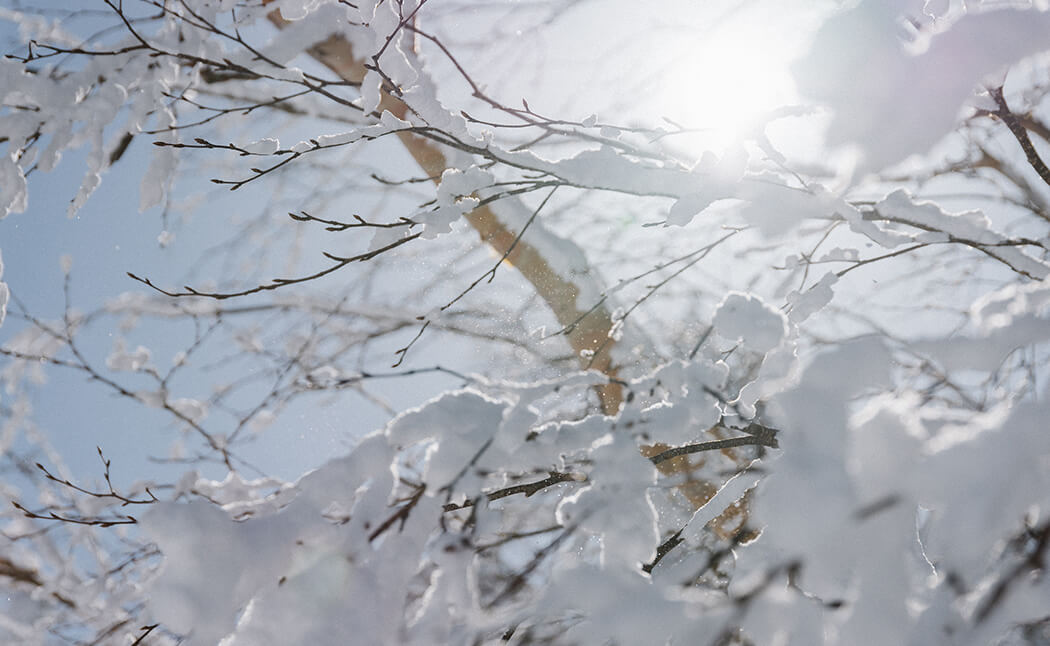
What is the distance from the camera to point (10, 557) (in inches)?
153

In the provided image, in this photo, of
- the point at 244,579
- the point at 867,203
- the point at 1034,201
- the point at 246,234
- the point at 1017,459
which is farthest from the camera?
the point at 246,234

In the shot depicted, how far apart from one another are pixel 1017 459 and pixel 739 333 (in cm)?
49

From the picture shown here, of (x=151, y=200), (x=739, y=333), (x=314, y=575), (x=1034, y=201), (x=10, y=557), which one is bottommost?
(x=1034, y=201)

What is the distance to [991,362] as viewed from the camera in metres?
0.80

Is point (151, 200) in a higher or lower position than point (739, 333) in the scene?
higher

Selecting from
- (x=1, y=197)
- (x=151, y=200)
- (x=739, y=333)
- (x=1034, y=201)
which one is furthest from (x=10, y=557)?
(x=1034, y=201)

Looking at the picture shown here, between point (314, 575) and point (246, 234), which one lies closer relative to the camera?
→ point (314, 575)

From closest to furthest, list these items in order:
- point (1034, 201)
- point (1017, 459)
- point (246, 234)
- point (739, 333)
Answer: point (1017, 459) → point (739, 333) → point (1034, 201) → point (246, 234)

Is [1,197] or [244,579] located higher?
[1,197]

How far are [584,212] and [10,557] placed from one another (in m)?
4.64

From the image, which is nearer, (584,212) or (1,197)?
(1,197)

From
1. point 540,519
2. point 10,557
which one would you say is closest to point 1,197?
point 10,557

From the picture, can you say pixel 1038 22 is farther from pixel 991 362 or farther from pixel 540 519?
pixel 540 519

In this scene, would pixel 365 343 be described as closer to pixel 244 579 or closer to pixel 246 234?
→ pixel 246 234
